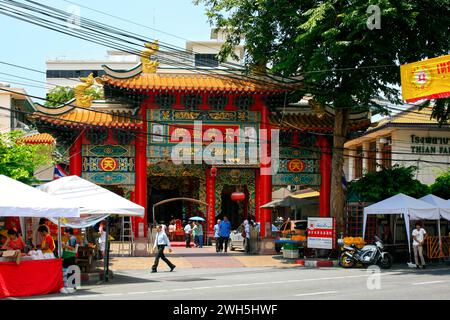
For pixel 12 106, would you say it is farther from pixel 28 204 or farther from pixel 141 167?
pixel 28 204

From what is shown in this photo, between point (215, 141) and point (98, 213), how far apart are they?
11.4 m

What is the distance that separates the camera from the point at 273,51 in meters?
27.9

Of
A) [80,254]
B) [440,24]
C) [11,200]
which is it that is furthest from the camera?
[440,24]

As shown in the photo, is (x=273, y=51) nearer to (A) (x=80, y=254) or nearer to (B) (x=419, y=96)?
(B) (x=419, y=96)

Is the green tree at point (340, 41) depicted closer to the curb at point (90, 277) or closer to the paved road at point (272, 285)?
the paved road at point (272, 285)

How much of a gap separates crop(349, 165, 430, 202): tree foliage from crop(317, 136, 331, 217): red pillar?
2265mm

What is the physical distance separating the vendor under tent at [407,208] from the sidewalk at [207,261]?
396 cm

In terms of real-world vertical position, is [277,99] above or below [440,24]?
below

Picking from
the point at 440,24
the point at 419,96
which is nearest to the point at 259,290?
the point at 419,96

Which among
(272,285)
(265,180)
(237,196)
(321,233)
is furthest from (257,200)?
(272,285)

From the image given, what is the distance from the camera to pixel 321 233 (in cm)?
2669

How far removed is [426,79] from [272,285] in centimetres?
908

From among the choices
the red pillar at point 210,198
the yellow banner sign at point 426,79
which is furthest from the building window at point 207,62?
the yellow banner sign at point 426,79

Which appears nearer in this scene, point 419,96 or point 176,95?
point 419,96
